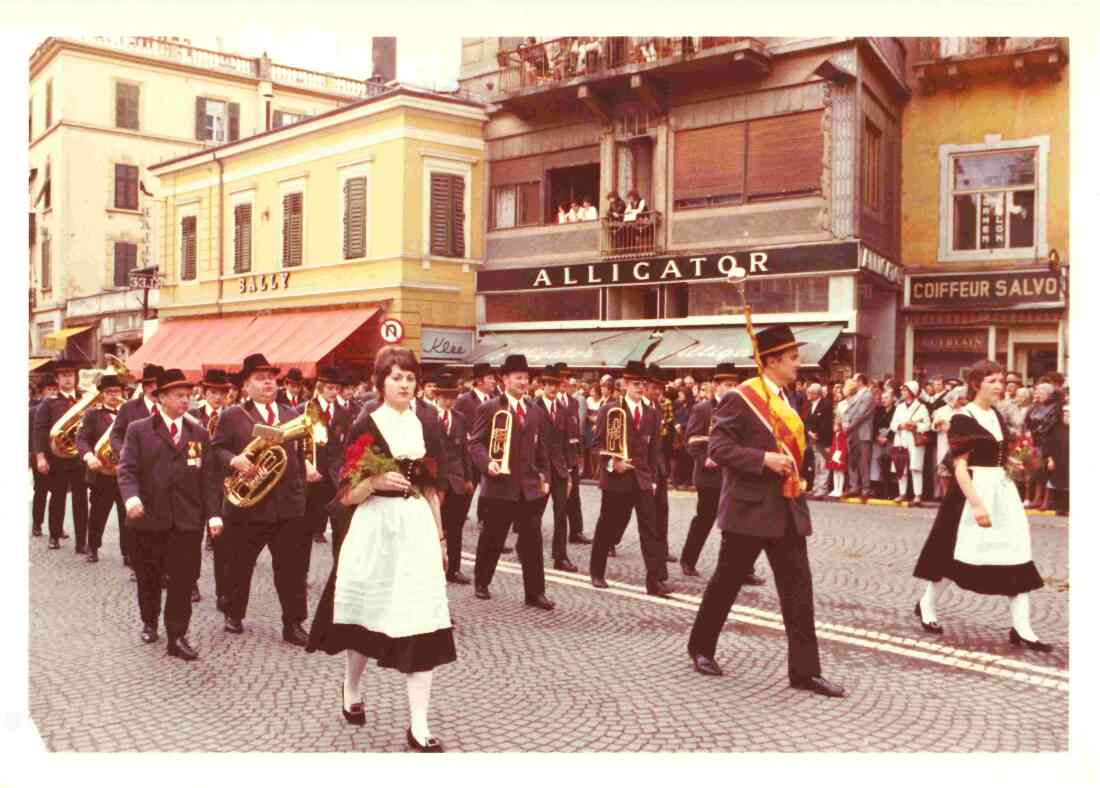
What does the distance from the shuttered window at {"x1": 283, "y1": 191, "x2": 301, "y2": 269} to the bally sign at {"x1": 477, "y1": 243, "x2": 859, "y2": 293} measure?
493 cm

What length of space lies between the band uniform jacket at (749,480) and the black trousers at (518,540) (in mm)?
2318

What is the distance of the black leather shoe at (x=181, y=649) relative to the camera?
6.85m

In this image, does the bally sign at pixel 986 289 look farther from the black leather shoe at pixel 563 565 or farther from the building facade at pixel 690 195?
the black leather shoe at pixel 563 565

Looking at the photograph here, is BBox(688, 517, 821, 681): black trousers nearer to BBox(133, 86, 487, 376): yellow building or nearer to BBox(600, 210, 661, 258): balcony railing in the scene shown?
BBox(600, 210, 661, 258): balcony railing

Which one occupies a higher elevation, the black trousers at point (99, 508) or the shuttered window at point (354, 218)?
the shuttered window at point (354, 218)

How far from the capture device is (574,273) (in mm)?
Answer: 23031

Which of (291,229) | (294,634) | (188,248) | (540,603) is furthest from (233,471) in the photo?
(188,248)

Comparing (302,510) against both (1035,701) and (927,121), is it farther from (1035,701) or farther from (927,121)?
(927,121)

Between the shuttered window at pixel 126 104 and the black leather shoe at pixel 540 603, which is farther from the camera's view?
the shuttered window at pixel 126 104

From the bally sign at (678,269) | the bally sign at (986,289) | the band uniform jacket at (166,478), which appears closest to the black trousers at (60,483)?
the band uniform jacket at (166,478)

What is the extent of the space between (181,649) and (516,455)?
3015 millimetres

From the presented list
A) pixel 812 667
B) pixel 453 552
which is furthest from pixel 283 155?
pixel 812 667

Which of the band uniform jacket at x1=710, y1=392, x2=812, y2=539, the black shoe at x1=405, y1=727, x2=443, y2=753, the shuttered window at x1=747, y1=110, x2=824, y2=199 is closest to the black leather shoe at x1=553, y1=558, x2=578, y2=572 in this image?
the band uniform jacket at x1=710, y1=392, x2=812, y2=539
